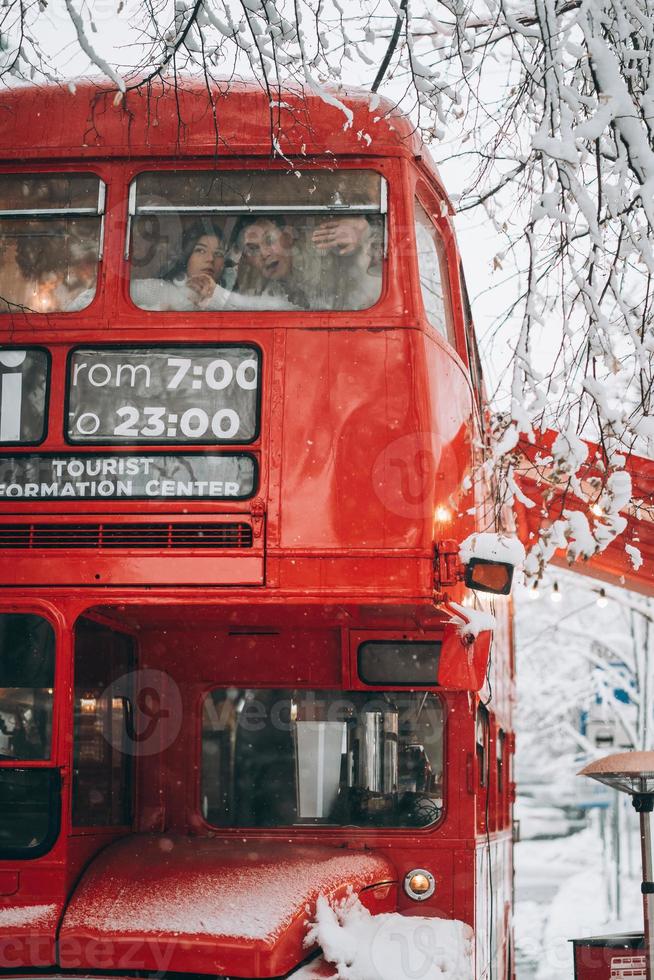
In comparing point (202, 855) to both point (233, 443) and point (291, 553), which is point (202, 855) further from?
point (233, 443)

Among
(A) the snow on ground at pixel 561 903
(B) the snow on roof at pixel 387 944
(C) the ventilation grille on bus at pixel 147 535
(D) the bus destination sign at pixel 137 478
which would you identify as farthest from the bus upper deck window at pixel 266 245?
(A) the snow on ground at pixel 561 903

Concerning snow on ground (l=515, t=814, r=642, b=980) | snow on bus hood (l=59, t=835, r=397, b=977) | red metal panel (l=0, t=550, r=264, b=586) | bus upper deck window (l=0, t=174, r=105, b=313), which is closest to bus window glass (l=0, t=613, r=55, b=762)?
red metal panel (l=0, t=550, r=264, b=586)

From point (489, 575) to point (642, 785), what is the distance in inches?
154

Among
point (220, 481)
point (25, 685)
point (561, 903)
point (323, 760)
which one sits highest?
point (220, 481)

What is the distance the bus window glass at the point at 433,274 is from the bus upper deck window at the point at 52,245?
151 centimetres

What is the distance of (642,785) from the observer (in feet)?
29.1

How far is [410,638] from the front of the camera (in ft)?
21.8

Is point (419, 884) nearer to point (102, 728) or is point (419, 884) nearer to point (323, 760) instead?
point (323, 760)

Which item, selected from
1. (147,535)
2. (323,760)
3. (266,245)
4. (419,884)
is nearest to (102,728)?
(323,760)

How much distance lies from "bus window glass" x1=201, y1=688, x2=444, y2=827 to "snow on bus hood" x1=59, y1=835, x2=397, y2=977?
1.35 ft

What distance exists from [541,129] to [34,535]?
2762 mm

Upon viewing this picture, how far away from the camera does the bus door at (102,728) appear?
242 inches

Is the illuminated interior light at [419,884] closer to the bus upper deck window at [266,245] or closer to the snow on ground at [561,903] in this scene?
the bus upper deck window at [266,245]

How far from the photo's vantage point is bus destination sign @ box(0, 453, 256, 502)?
5641mm
